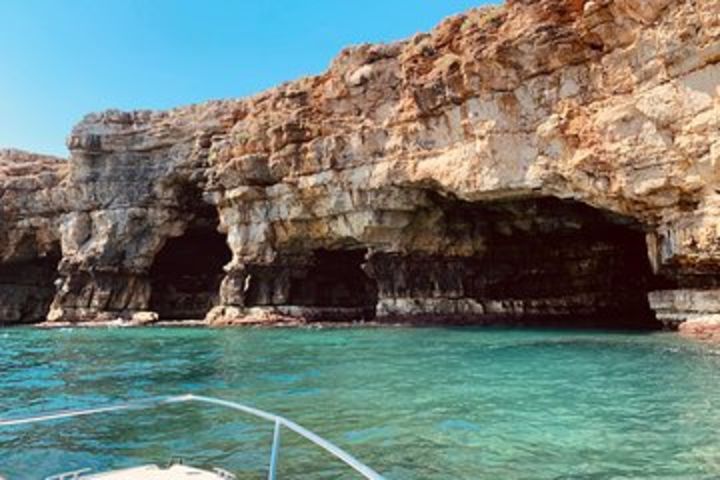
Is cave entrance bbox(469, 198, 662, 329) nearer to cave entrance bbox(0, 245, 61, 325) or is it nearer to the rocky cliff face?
the rocky cliff face

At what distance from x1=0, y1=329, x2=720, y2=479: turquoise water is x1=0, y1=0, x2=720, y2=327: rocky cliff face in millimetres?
7513

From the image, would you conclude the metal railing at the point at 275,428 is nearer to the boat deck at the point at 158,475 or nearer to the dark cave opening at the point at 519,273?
the boat deck at the point at 158,475

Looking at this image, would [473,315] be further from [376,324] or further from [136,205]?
[136,205]

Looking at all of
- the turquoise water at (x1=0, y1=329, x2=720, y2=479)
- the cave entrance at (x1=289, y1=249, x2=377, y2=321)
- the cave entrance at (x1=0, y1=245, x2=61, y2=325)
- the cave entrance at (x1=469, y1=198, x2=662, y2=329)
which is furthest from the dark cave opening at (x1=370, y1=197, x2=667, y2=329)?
the cave entrance at (x1=0, y1=245, x2=61, y2=325)

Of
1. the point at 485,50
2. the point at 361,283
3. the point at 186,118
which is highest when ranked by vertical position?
the point at 186,118

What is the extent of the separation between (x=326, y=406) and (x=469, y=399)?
256cm

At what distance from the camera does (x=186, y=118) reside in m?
45.0

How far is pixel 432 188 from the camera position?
1239 inches

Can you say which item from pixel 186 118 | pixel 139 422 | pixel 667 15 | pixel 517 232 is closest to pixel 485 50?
pixel 667 15

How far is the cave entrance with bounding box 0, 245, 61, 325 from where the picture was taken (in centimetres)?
5178

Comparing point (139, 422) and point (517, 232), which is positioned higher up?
point (517, 232)

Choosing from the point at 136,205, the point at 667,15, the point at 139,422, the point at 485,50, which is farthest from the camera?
the point at 136,205

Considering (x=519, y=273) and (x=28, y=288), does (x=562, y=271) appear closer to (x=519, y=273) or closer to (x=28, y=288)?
(x=519, y=273)

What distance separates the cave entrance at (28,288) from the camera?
170 feet
